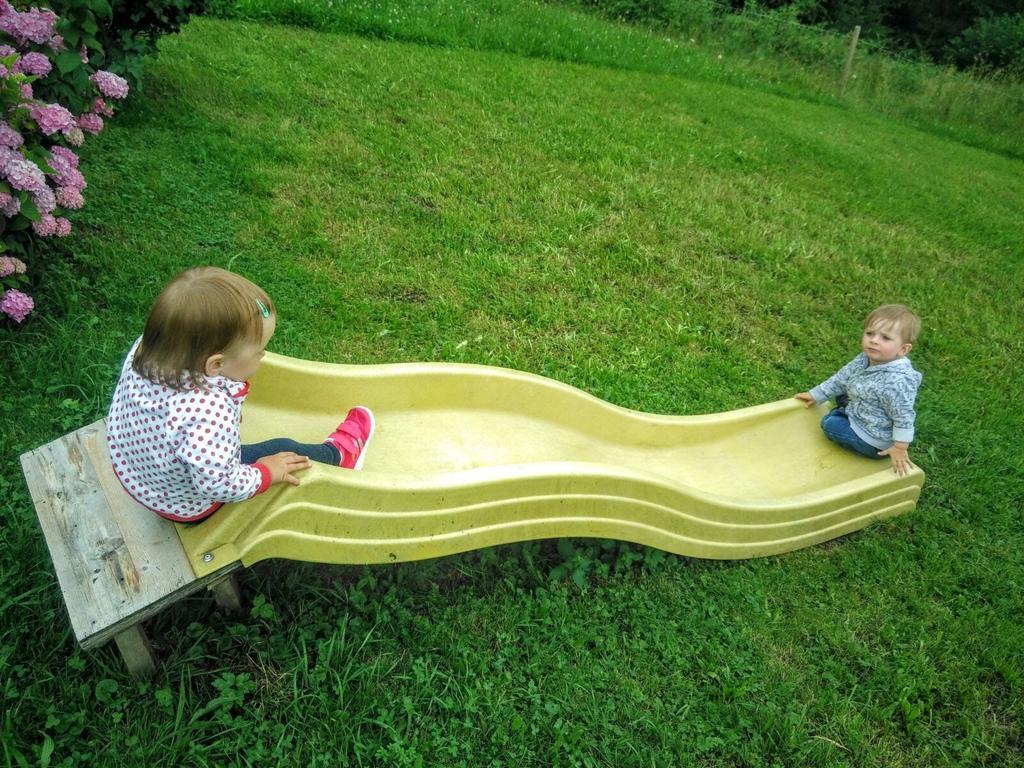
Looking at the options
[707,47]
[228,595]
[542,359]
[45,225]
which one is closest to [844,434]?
[542,359]

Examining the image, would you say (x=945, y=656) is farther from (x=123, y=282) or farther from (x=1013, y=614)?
(x=123, y=282)

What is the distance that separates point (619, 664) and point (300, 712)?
975 mm

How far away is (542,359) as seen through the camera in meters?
3.68

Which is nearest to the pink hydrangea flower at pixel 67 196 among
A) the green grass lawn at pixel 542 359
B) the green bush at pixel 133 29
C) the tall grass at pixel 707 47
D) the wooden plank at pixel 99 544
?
the green grass lawn at pixel 542 359

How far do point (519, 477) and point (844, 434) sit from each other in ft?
5.46

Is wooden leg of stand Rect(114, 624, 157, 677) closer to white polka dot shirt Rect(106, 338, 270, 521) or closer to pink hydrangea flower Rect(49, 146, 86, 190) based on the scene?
white polka dot shirt Rect(106, 338, 270, 521)

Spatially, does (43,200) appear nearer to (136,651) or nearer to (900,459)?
(136,651)

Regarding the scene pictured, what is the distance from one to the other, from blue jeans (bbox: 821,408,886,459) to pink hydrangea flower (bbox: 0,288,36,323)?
3.41 metres

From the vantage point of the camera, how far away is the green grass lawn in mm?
2143

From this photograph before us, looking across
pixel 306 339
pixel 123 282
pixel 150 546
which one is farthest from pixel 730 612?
pixel 123 282

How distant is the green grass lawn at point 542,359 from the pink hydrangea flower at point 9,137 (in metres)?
0.75

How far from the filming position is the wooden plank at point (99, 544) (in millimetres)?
1841

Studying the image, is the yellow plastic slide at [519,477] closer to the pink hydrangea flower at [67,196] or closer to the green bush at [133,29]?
the pink hydrangea flower at [67,196]

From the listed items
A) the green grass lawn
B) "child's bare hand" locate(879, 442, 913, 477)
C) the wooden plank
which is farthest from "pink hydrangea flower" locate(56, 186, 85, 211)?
"child's bare hand" locate(879, 442, 913, 477)
